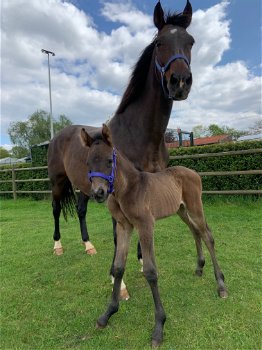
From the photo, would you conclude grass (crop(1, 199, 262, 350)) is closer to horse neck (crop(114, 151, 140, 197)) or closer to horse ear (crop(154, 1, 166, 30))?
horse neck (crop(114, 151, 140, 197))

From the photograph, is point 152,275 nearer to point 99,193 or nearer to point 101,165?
point 99,193

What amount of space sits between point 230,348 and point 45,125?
179 feet

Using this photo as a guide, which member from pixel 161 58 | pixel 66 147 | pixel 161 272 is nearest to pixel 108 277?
pixel 161 272

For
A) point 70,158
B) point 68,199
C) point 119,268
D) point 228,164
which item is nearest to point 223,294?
point 119,268

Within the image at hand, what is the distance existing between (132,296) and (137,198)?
121 centimetres

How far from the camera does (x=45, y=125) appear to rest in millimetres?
53250

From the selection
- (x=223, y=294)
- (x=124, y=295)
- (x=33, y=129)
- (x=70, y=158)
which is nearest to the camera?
(x=223, y=294)

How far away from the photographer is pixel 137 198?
2.59 meters

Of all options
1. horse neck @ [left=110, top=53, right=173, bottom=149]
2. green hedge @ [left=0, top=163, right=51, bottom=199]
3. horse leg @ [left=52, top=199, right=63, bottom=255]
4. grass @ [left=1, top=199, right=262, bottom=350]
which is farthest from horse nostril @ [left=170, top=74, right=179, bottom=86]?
green hedge @ [left=0, top=163, right=51, bottom=199]

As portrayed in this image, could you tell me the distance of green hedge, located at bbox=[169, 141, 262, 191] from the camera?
7.25m

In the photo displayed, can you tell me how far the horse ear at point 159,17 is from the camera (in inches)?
115

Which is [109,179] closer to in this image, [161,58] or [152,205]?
[152,205]

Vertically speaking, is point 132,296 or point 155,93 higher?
point 155,93

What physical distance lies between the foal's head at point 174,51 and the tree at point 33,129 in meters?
51.4
